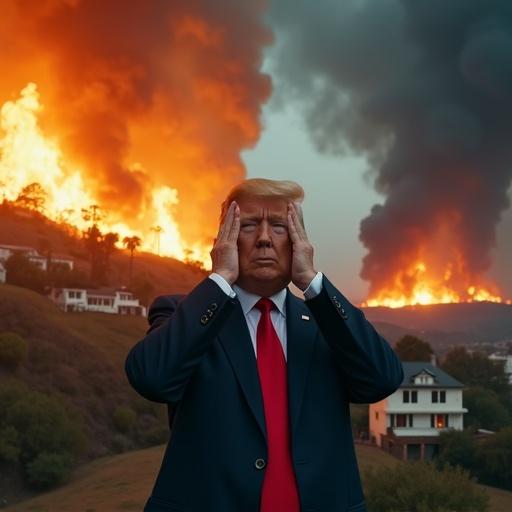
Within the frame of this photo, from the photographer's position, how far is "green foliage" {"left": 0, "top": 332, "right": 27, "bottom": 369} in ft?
219

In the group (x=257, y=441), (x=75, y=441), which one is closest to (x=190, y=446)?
(x=257, y=441)

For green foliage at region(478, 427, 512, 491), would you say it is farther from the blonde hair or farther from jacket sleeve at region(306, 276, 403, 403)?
the blonde hair

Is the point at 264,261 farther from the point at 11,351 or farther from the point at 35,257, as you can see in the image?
the point at 35,257

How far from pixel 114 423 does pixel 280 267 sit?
6493 cm

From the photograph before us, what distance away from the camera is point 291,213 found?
3496mm

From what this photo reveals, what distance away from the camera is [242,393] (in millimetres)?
3326

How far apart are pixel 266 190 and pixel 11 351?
69283 millimetres

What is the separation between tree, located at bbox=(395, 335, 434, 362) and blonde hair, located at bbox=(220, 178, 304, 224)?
215 feet

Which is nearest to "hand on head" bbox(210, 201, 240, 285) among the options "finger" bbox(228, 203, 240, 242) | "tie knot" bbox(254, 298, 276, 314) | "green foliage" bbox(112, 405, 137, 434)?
"finger" bbox(228, 203, 240, 242)

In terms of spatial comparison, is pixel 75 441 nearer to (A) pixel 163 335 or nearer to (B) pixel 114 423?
(B) pixel 114 423

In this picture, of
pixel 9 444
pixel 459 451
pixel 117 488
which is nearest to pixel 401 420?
pixel 459 451

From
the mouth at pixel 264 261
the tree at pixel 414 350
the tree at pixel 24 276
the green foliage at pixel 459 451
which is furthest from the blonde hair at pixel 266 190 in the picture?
the tree at pixel 24 276

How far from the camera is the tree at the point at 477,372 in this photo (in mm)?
69188

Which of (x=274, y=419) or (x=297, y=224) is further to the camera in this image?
(x=297, y=224)
